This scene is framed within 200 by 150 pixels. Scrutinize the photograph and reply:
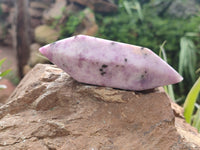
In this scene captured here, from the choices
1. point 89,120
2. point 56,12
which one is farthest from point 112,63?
point 56,12

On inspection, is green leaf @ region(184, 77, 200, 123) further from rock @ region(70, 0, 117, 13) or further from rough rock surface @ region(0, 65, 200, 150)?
rock @ region(70, 0, 117, 13)

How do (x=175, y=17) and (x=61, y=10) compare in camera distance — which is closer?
(x=175, y=17)

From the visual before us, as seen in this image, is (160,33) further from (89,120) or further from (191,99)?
(89,120)

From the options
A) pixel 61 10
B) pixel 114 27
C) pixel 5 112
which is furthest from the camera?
pixel 61 10

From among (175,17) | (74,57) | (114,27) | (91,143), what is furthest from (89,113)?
(175,17)

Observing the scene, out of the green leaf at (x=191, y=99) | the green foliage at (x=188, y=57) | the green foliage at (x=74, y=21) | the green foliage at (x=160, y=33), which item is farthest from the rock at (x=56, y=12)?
the green leaf at (x=191, y=99)

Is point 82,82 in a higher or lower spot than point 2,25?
higher

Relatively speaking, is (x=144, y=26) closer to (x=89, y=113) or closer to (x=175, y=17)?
(x=175, y=17)
